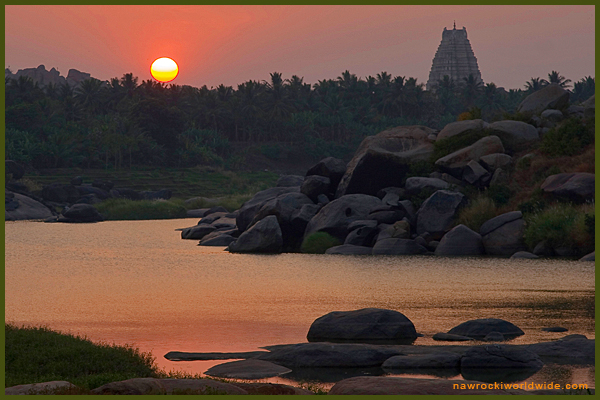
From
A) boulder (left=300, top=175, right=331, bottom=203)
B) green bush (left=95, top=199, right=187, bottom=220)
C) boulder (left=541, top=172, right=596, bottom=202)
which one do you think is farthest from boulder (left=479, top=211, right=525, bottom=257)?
green bush (left=95, top=199, right=187, bottom=220)

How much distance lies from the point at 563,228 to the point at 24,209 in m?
58.8

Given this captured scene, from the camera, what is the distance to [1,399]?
388 inches

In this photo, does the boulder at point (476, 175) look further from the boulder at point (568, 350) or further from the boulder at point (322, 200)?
the boulder at point (568, 350)

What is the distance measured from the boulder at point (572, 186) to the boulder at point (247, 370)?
27.1 m

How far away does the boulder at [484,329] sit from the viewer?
1728 cm

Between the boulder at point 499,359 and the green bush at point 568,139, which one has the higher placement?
the green bush at point 568,139

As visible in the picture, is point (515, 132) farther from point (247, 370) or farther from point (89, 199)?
point (89, 199)

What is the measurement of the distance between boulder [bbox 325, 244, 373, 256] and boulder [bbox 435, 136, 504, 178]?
875 centimetres

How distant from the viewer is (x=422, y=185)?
42969 mm

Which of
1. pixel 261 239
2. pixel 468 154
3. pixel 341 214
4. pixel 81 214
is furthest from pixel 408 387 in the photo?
pixel 81 214

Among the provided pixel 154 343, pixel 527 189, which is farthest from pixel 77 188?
pixel 154 343

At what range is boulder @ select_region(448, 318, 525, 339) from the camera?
56.7ft

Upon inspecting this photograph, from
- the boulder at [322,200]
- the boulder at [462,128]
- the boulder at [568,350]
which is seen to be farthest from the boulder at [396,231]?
the boulder at [568,350]

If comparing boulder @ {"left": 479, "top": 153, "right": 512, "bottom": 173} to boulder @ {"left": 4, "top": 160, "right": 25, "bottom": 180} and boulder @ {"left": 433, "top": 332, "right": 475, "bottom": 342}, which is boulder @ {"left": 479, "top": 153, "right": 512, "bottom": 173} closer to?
boulder @ {"left": 433, "top": 332, "right": 475, "bottom": 342}
